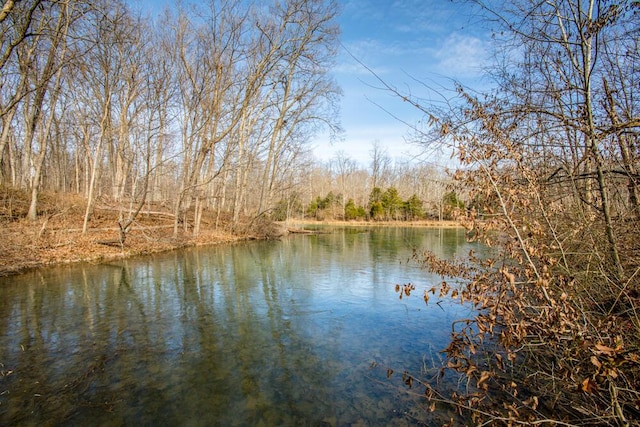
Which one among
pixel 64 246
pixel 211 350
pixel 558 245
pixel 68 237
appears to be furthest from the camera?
pixel 68 237

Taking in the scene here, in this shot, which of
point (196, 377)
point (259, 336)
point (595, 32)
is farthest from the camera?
point (259, 336)

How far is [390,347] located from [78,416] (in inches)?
156

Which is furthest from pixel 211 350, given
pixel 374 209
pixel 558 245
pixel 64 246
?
pixel 374 209

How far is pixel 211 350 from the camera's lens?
503 cm

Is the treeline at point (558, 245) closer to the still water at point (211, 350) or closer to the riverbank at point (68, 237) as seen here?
the still water at point (211, 350)

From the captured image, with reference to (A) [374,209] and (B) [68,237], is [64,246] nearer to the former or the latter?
(B) [68,237]

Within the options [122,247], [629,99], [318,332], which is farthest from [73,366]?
[122,247]

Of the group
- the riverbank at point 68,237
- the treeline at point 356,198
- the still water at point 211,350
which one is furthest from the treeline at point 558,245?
the treeline at point 356,198

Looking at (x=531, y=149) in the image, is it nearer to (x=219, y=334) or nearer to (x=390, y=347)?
(x=390, y=347)

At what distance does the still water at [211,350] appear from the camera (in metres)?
3.53

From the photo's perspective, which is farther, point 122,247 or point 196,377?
point 122,247

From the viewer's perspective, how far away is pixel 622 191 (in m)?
3.52

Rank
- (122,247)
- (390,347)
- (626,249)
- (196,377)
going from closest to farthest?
(626,249) → (196,377) → (390,347) → (122,247)

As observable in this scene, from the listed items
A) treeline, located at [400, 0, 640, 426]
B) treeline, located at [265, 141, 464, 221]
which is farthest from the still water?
treeline, located at [265, 141, 464, 221]
